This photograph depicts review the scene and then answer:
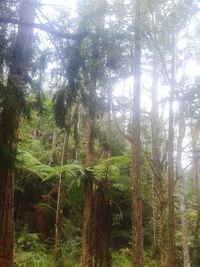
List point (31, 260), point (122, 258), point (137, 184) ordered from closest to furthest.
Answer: point (137, 184) < point (31, 260) < point (122, 258)

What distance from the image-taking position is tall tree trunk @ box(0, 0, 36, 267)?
14.6 ft

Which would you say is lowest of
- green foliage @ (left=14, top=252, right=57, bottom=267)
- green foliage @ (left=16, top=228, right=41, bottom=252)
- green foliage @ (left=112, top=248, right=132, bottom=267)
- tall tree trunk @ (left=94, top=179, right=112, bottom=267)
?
green foliage @ (left=112, top=248, right=132, bottom=267)

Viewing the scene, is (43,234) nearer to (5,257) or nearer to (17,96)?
(5,257)

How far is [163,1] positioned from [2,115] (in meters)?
9.07

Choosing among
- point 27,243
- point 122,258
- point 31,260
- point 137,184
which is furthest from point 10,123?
point 122,258

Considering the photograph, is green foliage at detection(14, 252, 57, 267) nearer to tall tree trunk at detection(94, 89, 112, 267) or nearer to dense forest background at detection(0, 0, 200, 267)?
dense forest background at detection(0, 0, 200, 267)

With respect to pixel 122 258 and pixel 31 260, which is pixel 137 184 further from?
pixel 122 258

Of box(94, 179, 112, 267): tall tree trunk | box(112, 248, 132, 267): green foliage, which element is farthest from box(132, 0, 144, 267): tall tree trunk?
box(112, 248, 132, 267): green foliage

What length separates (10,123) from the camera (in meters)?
4.68

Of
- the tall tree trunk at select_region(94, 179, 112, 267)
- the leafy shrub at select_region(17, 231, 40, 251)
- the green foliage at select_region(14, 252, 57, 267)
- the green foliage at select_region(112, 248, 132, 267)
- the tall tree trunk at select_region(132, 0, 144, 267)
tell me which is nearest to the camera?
the tall tree trunk at select_region(132, 0, 144, 267)

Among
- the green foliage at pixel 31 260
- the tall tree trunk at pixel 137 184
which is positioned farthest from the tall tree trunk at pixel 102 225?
the green foliage at pixel 31 260

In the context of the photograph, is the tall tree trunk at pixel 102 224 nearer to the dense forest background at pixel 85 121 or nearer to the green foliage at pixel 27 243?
the dense forest background at pixel 85 121

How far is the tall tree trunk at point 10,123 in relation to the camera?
4465 mm

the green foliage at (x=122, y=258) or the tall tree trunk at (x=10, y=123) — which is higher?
the tall tree trunk at (x=10, y=123)
